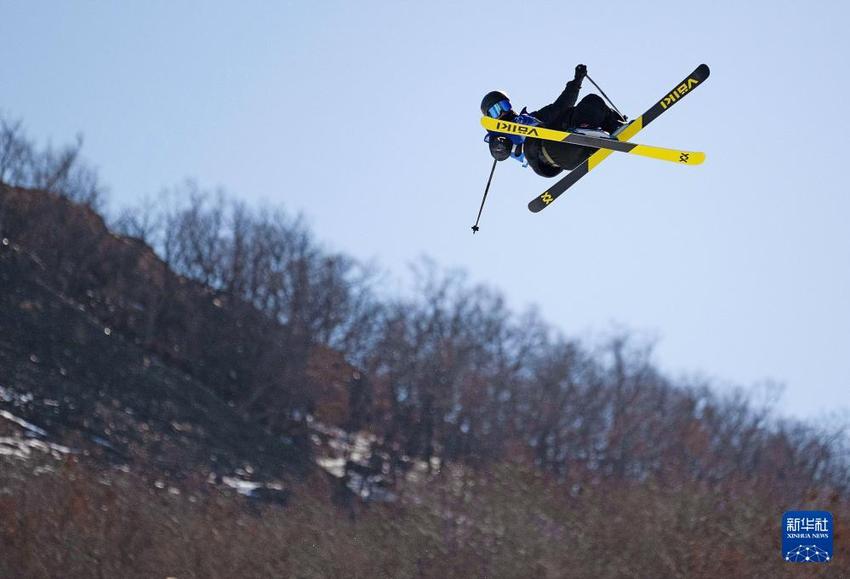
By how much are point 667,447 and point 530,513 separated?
33.4m

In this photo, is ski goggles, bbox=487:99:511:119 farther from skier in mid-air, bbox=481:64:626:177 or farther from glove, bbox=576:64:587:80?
glove, bbox=576:64:587:80

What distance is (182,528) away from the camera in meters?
24.1

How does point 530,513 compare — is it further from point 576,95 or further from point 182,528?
point 576,95

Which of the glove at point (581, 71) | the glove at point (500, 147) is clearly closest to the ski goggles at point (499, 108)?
the glove at point (500, 147)

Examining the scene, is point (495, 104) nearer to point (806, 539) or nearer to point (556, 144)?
point (556, 144)

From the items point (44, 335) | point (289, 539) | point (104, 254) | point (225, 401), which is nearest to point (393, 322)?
point (225, 401)

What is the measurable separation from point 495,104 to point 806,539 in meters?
14.5

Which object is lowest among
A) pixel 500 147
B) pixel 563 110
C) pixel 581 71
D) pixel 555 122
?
pixel 500 147

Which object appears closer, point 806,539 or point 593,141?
point 593,141

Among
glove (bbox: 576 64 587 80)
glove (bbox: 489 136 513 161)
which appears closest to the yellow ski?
glove (bbox: 489 136 513 161)

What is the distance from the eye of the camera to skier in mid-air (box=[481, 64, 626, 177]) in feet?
36.8

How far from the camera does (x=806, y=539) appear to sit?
22.6 m

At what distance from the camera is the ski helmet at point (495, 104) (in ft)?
37.8

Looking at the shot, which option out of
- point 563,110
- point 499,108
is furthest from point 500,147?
point 563,110
